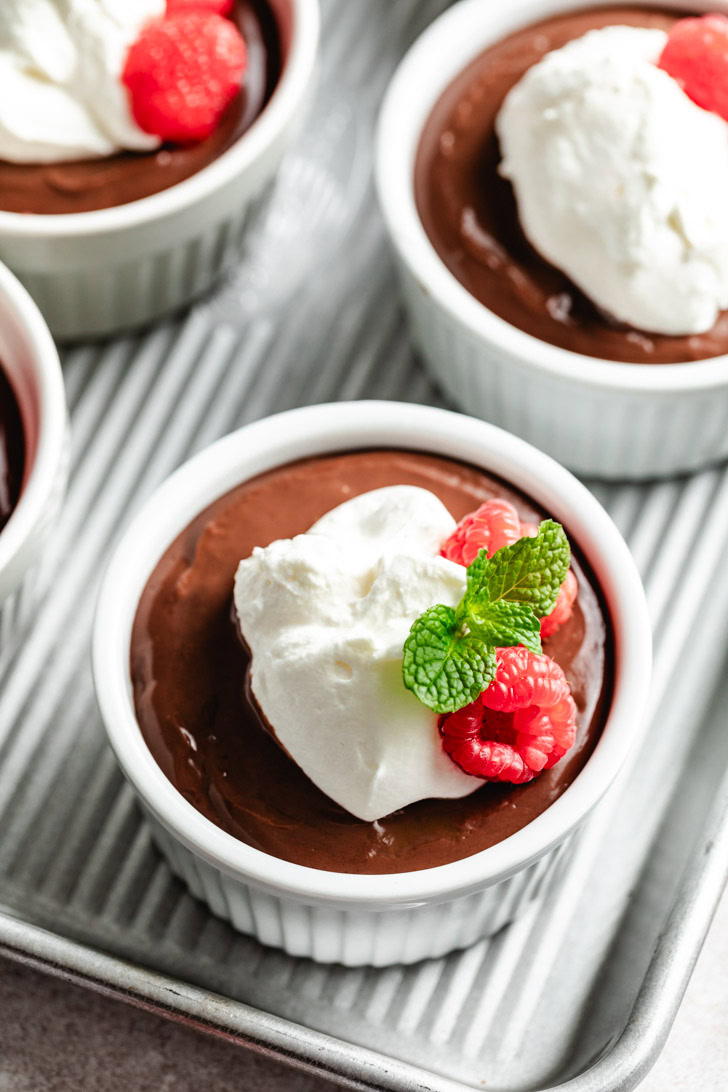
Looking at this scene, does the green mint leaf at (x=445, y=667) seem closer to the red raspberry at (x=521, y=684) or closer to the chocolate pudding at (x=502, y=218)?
the red raspberry at (x=521, y=684)

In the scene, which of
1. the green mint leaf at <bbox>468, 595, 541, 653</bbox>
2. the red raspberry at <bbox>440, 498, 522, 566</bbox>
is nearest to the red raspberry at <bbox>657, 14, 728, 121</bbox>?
the red raspberry at <bbox>440, 498, 522, 566</bbox>

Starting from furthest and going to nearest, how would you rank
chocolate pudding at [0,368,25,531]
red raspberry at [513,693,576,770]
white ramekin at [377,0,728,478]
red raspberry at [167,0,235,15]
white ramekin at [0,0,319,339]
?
red raspberry at [167,0,235,15] < white ramekin at [0,0,319,339] < white ramekin at [377,0,728,478] < chocolate pudding at [0,368,25,531] < red raspberry at [513,693,576,770]

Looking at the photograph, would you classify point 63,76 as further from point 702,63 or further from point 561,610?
point 561,610

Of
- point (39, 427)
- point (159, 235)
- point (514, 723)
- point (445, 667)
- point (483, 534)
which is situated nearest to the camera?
point (445, 667)

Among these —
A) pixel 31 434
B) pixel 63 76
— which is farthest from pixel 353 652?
pixel 63 76

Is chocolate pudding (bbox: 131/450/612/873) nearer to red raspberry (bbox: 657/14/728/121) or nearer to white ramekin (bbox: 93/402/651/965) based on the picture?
white ramekin (bbox: 93/402/651/965)

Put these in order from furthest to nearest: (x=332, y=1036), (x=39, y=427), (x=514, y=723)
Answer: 1. (x=39, y=427)
2. (x=332, y=1036)
3. (x=514, y=723)
